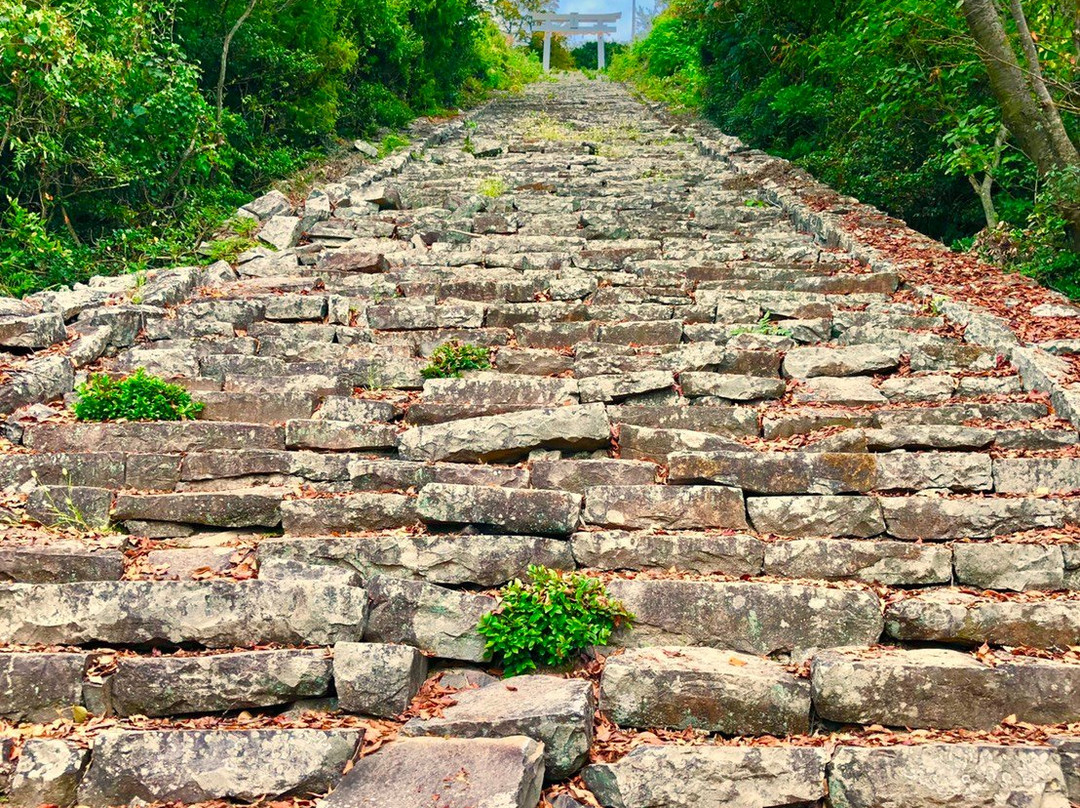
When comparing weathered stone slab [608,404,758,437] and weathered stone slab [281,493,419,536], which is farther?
weathered stone slab [608,404,758,437]

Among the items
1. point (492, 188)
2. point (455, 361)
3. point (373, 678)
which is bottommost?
point (373, 678)

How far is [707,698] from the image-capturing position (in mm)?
3838

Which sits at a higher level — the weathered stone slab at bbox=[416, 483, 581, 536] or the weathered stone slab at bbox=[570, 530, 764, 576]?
the weathered stone slab at bbox=[416, 483, 581, 536]

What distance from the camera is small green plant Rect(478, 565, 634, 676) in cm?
413

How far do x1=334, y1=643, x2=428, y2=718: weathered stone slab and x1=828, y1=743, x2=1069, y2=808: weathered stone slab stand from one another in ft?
5.95

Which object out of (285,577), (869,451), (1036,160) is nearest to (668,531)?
(869,451)

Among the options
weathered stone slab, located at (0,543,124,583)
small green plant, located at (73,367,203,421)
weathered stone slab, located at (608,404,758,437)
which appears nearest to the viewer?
weathered stone slab, located at (0,543,124,583)

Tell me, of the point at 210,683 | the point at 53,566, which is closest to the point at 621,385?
the point at 210,683

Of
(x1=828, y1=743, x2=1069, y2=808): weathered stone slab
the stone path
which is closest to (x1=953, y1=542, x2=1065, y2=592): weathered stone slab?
the stone path

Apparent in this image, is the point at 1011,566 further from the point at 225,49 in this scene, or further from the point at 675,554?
the point at 225,49

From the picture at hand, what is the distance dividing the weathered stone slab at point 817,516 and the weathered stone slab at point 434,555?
46.3 inches

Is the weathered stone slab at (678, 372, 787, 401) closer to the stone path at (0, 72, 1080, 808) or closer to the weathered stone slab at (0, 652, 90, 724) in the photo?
the stone path at (0, 72, 1080, 808)

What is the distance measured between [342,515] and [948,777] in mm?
3220

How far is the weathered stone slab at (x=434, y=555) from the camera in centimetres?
459
